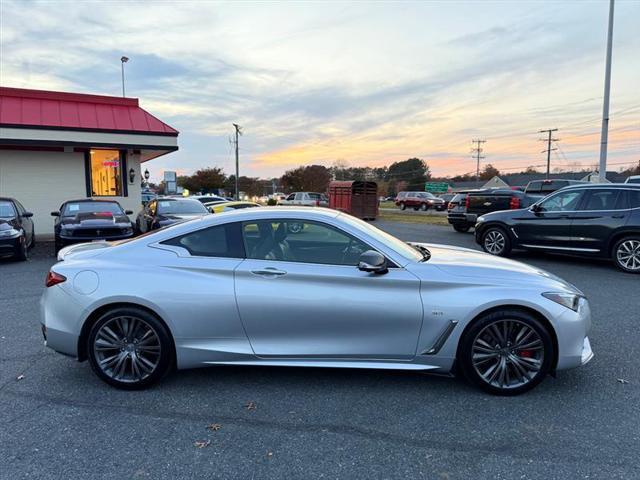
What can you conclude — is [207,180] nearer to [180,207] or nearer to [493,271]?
[180,207]

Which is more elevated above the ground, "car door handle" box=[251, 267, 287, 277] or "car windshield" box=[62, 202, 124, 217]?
"car windshield" box=[62, 202, 124, 217]

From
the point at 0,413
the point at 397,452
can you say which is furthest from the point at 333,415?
the point at 0,413

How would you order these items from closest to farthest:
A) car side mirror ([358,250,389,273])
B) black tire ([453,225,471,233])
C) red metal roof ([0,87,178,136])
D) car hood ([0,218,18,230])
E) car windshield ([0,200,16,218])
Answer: car side mirror ([358,250,389,273]), car hood ([0,218,18,230]), car windshield ([0,200,16,218]), red metal roof ([0,87,178,136]), black tire ([453,225,471,233])

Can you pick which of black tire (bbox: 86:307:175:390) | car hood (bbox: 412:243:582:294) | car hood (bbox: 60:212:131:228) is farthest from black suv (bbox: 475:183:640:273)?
car hood (bbox: 60:212:131:228)

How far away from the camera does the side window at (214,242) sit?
12.2ft

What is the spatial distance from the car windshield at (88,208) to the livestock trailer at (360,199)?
636 inches

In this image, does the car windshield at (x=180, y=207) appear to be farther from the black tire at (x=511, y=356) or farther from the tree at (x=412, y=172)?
the tree at (x=412, y=172)

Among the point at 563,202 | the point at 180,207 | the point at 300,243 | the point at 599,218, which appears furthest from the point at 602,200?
the point at 180,207

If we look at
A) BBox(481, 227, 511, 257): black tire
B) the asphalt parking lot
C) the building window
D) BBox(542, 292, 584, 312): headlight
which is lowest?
the asphalt parking lot

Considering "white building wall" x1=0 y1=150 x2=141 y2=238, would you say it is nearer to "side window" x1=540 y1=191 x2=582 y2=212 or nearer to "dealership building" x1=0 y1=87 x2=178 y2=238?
"dealership building" x1=0 y1=87 x2=178 y2=238

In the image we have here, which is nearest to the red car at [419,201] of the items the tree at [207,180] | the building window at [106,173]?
the building window at [106,173]

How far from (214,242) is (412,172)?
10527 centimetres

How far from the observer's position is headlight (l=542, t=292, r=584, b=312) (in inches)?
140

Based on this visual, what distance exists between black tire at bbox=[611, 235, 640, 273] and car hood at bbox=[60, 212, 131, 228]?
430 inches
